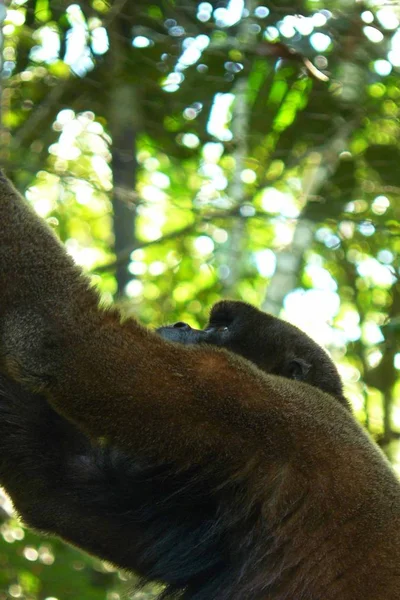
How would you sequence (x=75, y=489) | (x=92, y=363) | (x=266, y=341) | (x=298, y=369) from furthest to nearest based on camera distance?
1. (x=266, y=341)
2. (x=298, y=369)
3. (x=75, y=489)
4. (x=92, y=363)

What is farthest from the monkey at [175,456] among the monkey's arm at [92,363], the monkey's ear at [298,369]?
the monkey's ear at [298,369]

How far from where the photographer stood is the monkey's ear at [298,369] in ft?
15.5

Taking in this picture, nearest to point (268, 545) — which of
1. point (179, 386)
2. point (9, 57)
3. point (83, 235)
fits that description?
point (179, 386)

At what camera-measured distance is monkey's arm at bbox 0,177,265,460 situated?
3.46 metres

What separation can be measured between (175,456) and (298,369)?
128 cm

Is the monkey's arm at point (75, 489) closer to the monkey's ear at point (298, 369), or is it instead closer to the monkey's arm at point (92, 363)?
the monkey's arm at point (92, 363)

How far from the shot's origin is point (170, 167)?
34.7 feet

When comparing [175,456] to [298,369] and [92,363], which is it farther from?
→ [298,369]

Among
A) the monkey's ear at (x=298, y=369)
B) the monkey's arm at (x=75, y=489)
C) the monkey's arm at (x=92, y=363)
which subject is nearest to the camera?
the monkey's arm at (x=92, y=363)

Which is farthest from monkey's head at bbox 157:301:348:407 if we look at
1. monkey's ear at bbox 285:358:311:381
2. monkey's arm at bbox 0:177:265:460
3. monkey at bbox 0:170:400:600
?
monkey's arm at bbox 0:177:265:460

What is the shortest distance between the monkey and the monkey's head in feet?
2.21

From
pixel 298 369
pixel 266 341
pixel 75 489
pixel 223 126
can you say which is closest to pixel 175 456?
pixel 75 489

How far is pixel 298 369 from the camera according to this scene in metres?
4.75

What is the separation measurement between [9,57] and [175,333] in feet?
10.4
